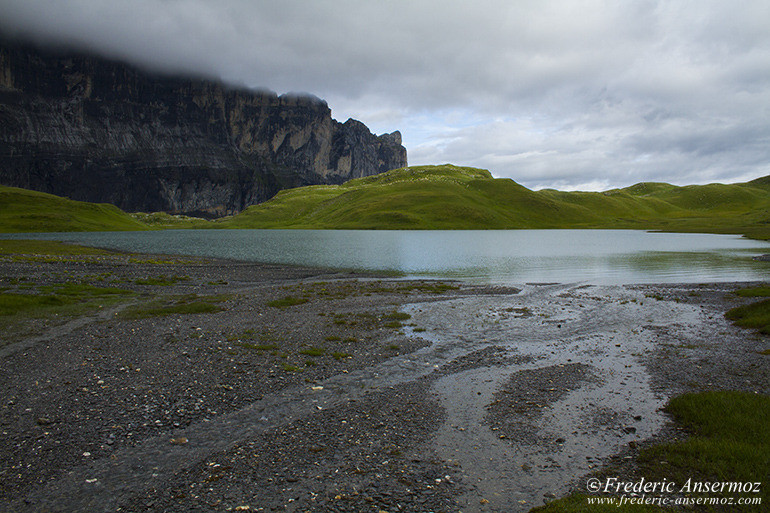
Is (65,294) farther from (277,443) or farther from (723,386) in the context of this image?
(723,386)

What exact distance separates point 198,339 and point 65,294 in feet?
70.1

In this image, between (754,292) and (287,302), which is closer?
(287,302)

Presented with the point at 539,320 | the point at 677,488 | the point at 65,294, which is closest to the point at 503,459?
the point at 677,488

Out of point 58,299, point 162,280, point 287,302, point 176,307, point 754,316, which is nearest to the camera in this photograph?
point 754,316

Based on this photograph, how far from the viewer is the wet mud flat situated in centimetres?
1049

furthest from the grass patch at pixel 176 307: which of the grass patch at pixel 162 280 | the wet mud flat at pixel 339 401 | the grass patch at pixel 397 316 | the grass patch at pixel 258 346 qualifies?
the grass patch at pixel 397 316

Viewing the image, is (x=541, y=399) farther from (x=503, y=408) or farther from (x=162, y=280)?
(x=162, y=280)

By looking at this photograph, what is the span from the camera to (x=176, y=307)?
32.1 m

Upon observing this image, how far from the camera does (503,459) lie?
39.5 feet

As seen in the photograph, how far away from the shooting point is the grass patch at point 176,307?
30.1 meters

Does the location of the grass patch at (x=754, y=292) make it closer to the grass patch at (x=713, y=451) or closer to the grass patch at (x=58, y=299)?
the grass patch at (x=713, y=451)

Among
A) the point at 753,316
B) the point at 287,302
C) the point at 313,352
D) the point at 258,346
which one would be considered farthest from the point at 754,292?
the point at 258,346

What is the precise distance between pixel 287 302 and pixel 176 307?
897 centimetres

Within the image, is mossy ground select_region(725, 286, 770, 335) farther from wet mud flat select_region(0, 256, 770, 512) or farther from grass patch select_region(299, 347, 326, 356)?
grass patch select_region(299, 347, 326, 356)
